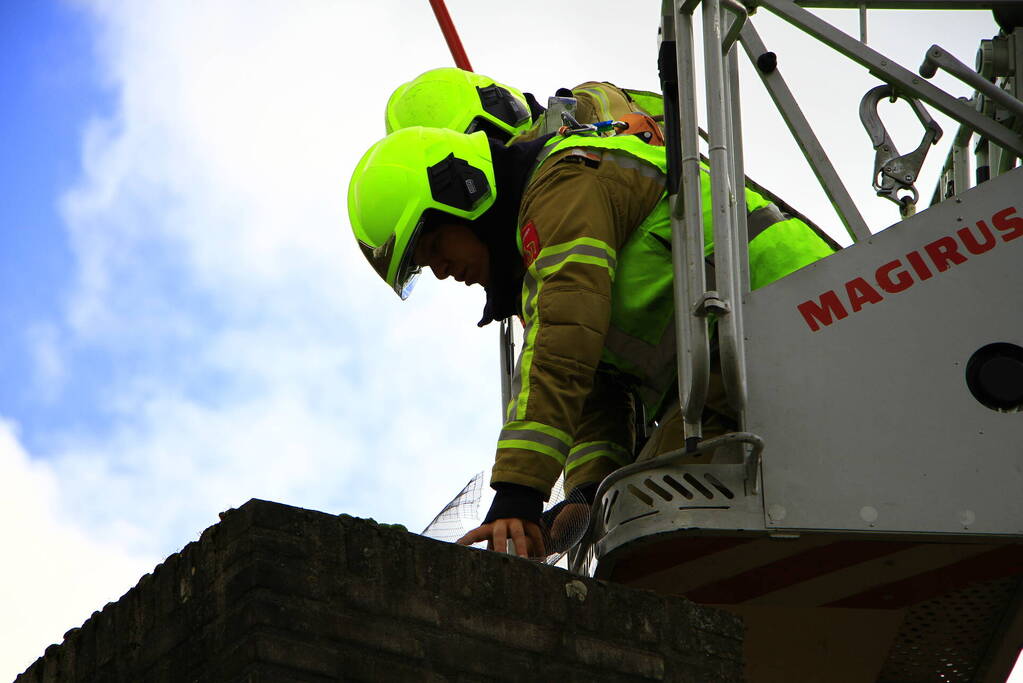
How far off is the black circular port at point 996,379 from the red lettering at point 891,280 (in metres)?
0.31

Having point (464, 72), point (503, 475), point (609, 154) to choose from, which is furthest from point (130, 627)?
point (464, 72)

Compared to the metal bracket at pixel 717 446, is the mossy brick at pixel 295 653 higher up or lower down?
lower down

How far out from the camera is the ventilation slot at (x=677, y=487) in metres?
5.26

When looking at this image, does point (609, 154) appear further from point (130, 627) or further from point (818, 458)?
point (130, 627)

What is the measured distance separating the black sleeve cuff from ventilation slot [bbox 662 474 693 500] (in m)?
0.44

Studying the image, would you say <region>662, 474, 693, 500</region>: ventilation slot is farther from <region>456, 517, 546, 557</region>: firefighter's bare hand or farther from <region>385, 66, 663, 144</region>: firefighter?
<region>385, 66, 663, 144</region>: firefighter

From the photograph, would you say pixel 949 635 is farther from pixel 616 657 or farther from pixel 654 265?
pixel 616 657

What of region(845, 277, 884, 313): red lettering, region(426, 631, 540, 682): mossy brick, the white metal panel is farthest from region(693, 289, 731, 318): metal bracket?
region(426, 631, 540, 682): mossy brick

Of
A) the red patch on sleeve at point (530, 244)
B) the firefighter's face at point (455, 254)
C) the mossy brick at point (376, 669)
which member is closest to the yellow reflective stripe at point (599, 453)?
the firefighter's face at point (455, 254)

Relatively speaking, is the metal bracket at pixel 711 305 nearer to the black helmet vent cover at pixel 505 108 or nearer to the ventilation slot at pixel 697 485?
the ventilation slot at pixel 697 485

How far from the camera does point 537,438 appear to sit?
5.55 meters

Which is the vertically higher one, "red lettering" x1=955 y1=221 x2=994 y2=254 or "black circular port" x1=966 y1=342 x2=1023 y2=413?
"red lettering" x1=955 y1=221 x2=994 y2=254

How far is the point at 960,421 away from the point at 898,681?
1.48m

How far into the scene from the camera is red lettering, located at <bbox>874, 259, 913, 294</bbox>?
18.2ft
